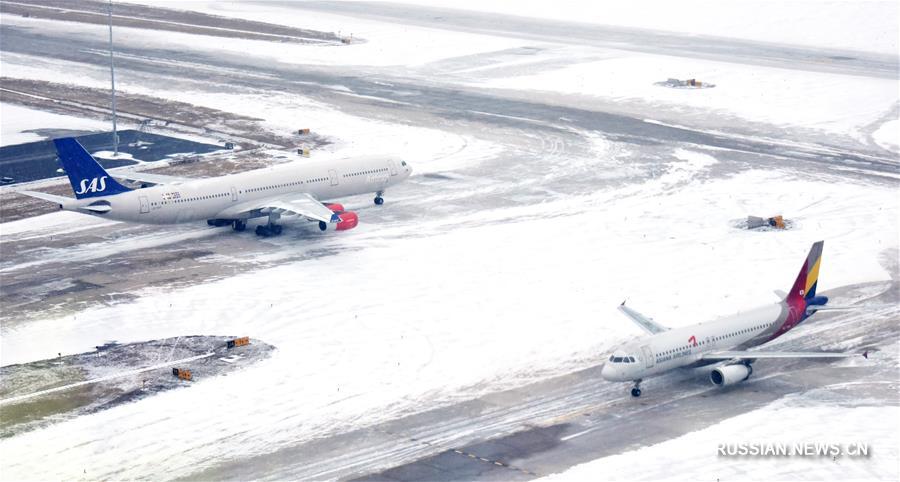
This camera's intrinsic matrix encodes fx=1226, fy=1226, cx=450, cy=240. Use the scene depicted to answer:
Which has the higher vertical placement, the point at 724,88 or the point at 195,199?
the point at 724,88

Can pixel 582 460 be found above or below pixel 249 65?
below

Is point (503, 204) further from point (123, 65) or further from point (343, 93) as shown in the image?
point (123, 65)

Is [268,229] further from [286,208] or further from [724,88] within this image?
[724,88]

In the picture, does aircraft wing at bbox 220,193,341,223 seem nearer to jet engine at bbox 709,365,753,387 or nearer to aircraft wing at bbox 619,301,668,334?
aircraft wing at bbox 619,301,668,334

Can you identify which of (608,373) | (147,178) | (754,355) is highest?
(147,178)

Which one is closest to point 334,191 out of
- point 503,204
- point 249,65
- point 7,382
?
point 503,204

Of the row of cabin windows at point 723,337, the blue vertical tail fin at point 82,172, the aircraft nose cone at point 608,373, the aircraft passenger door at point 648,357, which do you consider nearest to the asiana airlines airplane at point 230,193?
the blue vertical tail fin at point 82,172
